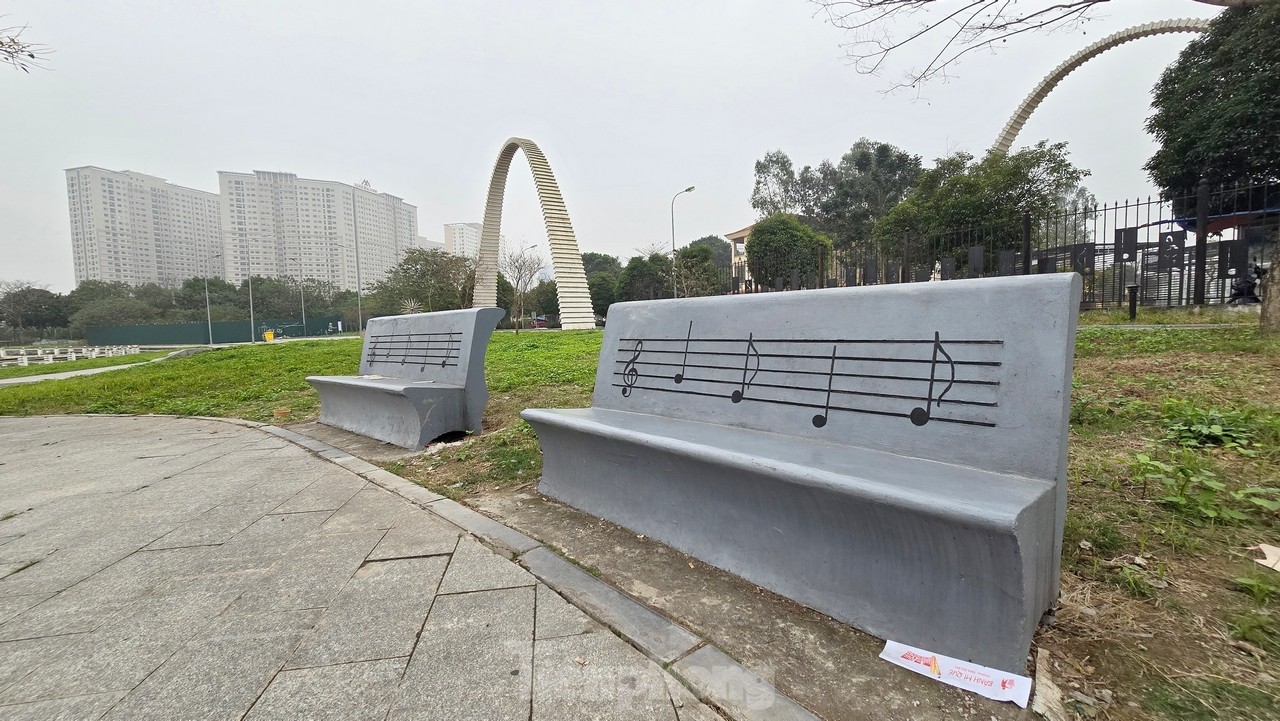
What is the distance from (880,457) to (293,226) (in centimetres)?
8357

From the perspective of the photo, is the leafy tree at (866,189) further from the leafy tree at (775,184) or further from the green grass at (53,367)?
the green grass at (53,367)

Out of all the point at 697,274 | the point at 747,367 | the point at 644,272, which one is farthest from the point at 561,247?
the point at 747,367

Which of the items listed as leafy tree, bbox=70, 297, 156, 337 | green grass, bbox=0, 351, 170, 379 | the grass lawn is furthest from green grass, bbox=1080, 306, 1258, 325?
leafy tree, bbox=70, 297, 156, 337

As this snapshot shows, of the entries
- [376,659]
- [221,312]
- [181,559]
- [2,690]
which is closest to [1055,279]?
[376,659]

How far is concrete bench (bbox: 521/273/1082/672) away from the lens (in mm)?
1430

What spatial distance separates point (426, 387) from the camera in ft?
14.2

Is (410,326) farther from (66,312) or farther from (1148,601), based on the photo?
(66,312)

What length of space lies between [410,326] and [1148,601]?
5.83 metres

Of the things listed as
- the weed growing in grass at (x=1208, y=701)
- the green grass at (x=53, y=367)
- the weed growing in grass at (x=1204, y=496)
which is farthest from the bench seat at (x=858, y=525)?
the green grass at (x=53, y=367)

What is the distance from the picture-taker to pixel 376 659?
5.33ft

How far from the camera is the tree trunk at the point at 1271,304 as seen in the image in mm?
4938

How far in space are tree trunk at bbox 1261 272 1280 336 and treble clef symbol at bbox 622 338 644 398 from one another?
20.4ft

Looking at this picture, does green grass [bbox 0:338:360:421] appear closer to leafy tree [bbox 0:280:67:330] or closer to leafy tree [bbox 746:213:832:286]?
leafy tree [bbox 746:213:832:286]

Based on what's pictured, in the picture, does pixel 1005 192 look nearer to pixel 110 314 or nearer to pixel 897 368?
pixel 897 368
